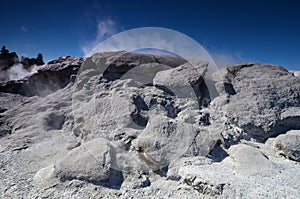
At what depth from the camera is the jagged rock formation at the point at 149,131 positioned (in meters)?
4.68

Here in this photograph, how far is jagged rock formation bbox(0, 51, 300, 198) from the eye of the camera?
15.3 feet

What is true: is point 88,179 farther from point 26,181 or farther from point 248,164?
point 248,164

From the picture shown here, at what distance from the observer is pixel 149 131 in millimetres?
5914

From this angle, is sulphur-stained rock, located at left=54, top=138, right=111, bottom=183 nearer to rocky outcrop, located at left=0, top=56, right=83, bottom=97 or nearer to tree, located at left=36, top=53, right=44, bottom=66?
rocky outcrop, located at left=0, top=56, right=83, bottom=97

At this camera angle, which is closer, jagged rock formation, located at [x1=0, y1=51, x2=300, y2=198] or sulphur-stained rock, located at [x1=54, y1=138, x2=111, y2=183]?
jagged rock formation, located at [x1=0, y1=51, x2=300, y2=198]

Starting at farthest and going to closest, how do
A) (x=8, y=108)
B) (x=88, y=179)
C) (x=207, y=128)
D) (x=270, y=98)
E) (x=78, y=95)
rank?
(x=8, y=108) < (x=78, y=95) < (x=270, y=98) < (x=207, y=128) < (x=88, y=179)

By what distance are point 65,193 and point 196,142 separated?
11.5ft

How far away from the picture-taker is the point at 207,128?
6379 mm

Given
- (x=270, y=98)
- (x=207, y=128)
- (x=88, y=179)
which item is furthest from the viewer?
(x=270, y=98)

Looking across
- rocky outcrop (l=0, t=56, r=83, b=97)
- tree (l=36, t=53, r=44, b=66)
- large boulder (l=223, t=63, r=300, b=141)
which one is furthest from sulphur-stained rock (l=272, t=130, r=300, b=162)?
tree (l=36, t=53, r=44, b=66)

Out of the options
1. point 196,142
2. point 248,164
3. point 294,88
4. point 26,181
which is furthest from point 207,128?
point 26,181

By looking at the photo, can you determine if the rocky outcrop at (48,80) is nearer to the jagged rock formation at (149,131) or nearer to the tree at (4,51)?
the jagged rock formation at (149,131)

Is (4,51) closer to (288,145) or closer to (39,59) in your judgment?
(39,59)

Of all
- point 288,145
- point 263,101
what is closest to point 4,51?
point 263,101
